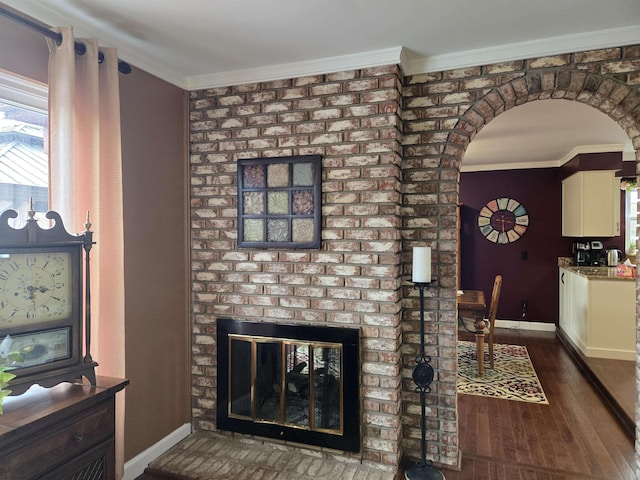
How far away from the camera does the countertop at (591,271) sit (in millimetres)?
4799

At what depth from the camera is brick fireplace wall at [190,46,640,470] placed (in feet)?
8.41

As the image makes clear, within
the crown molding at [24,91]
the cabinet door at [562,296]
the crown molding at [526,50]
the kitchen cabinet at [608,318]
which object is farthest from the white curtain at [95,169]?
the cabinet door at [562,296]

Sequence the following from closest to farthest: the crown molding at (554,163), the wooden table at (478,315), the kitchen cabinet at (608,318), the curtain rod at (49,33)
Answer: the curtain rod at (49,33) → the wooden table at (478,315) → the kitchen cabinet at (608,318) → the crown molding at (554,163)

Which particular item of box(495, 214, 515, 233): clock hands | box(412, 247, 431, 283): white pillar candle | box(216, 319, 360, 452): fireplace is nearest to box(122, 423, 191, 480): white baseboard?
box(216, 319, 360, 452): fireplace

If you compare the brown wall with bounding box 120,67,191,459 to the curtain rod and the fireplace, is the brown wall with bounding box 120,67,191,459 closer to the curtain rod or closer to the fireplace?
the curtain rod

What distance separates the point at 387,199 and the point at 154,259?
4.98ft

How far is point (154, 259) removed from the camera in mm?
2762

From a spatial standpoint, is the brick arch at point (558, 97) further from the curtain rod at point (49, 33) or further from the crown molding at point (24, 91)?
the crown molding at point (24, 91)

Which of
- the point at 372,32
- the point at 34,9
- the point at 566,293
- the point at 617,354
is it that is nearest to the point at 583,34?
the point at 372,32

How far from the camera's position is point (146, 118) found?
8.83ft

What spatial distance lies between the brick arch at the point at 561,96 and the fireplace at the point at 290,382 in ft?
4.67

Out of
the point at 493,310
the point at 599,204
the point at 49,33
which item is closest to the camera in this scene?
the point at 49,33

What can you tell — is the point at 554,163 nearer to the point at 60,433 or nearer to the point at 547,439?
the point at 547,439

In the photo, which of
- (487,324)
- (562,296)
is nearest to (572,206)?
(562,296)
